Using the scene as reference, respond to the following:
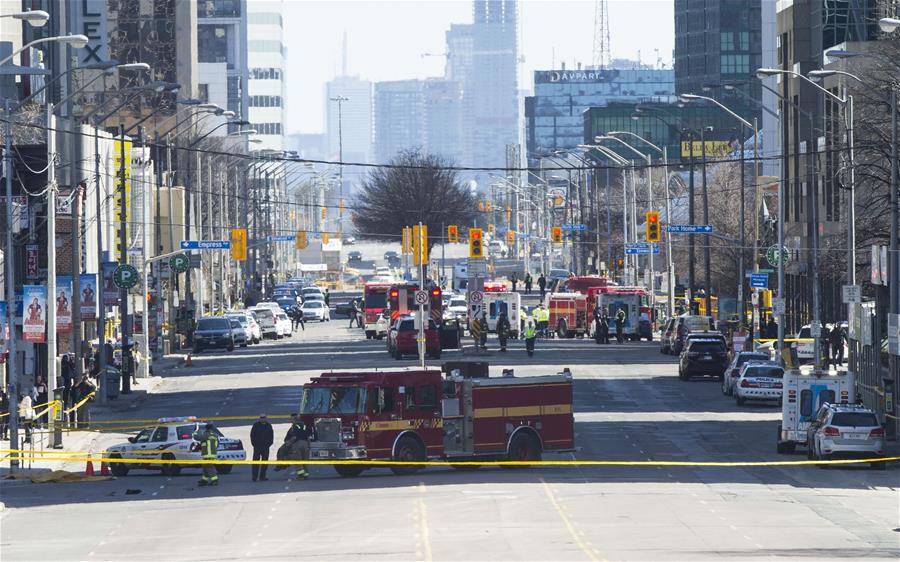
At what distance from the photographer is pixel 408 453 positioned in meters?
38.1

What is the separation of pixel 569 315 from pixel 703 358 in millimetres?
32681

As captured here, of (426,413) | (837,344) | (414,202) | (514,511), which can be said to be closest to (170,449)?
(426,413)

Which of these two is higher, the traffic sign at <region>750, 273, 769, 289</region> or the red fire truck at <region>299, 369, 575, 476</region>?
the traffic sign at <region>750, 273, 769, 289</region>

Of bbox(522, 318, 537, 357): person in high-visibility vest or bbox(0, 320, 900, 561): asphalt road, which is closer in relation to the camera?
bbox(0, 320, 900, 561): asphalt road

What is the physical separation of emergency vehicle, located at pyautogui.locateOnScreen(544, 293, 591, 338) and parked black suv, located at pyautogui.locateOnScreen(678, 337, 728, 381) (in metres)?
31.5

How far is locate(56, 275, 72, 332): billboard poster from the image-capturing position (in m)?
51.2

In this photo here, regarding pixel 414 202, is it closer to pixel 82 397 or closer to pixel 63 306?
pixel 82 397

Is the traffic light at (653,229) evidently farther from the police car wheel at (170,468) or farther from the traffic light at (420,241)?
the police car wheel at (170,468)

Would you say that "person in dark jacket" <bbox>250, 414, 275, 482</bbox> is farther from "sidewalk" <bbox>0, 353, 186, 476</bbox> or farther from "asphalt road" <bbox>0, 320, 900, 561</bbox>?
"sidewalk" <bbox>0, 353, 186, 476</bbox>

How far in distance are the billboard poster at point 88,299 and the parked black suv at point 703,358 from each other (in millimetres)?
20866

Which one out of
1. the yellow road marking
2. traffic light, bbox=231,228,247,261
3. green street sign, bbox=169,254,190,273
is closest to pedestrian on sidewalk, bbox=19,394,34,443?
the yellow road marking

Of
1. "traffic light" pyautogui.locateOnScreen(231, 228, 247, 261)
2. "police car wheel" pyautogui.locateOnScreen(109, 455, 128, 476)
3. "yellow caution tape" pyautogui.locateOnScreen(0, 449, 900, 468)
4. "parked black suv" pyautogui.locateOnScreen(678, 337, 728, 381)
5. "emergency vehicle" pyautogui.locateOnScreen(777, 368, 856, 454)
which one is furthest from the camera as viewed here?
"traffic light" pyautogui.locateOnScreen(231, 228, 247, 261)

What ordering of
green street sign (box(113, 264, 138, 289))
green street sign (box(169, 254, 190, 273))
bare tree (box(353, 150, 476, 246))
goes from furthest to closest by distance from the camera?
bare tree (box(353, 150, 476, 246)) < green street sign (box(169, 254, 190, 273)) < green street sign (box(113, 264, 138, 289))

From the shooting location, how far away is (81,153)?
77.9 m
